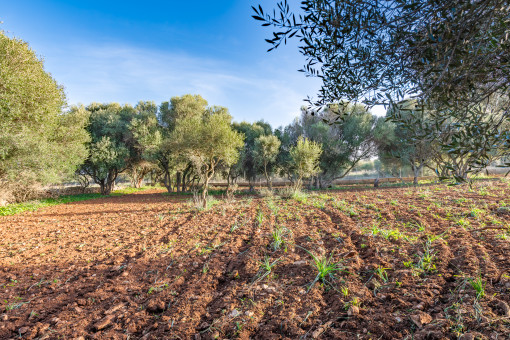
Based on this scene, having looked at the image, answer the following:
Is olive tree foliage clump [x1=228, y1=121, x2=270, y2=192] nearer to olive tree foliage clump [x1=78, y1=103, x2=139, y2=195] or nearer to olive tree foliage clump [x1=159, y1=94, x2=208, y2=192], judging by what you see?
olive tree foliage clump [x1=159, y1=94, x2=208, y2=192]

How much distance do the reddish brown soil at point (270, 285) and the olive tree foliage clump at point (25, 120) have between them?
9.67m

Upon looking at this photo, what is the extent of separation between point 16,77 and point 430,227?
19.1 metres

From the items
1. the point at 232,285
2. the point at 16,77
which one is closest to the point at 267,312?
the point at 232,285

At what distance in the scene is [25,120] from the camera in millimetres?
13508

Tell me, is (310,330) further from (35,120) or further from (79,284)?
(35,120)

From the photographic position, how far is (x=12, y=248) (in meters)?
6.58

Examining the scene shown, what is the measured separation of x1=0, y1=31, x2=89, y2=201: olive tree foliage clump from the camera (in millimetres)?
12062

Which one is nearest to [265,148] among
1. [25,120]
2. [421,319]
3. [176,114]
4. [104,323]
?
[176,114]

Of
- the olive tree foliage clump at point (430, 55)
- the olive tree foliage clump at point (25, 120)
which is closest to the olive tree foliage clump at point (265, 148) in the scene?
the olive tree foliage clump at point (25, 120)

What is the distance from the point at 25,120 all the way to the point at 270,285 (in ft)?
58.2

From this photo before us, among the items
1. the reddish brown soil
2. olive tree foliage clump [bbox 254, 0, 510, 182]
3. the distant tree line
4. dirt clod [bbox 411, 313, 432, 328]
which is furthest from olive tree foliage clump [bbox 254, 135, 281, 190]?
dirt clod [bbox 411, 313, 432, 328]

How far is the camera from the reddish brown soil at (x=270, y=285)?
2469 mm

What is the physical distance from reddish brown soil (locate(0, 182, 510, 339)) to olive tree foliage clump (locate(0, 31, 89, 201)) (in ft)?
31.7

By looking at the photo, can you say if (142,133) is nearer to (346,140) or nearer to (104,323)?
(346,140)
